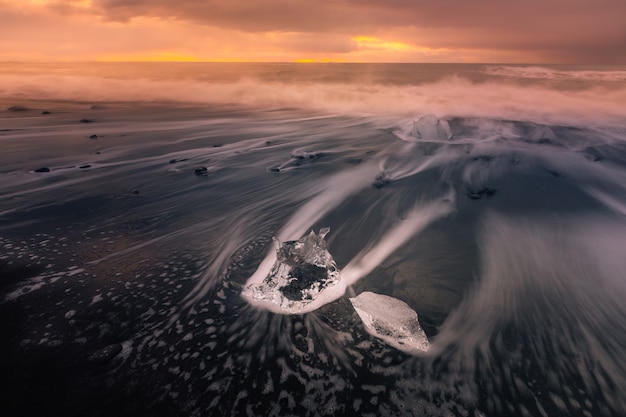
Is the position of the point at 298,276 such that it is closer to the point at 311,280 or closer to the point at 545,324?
the point at 311,280

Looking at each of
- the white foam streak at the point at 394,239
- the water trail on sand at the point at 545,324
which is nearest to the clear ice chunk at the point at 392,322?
the water trail on sand at the point at 545,324

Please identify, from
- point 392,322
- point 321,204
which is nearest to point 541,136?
point 321,204

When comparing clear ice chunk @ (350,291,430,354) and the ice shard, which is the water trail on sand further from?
the ice shard

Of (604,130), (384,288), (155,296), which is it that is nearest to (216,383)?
(155,296)

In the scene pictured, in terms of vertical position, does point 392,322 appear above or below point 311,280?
below

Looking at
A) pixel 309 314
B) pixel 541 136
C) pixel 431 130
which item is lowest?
pixel 309 314

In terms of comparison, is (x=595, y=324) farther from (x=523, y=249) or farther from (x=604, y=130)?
(x=604, y=130)

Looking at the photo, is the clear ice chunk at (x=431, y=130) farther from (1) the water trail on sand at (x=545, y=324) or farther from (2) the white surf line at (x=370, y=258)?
(1) the water trail on sand at (x=545, y=324)
